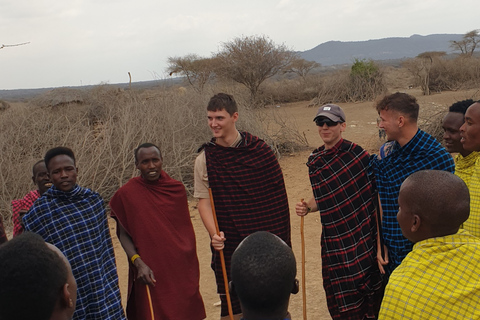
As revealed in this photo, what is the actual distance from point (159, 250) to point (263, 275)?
1.72 m

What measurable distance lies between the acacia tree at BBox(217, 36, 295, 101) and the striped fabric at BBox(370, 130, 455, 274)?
18.7 metres

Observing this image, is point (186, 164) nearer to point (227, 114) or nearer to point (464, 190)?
point (227, 114)

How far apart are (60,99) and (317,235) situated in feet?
24.2

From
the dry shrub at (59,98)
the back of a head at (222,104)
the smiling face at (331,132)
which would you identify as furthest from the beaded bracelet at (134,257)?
the dry shrub at (59,98)

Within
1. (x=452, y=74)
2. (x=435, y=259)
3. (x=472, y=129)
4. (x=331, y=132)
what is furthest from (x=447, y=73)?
(x=435, y=259)

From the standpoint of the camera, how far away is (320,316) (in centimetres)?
366

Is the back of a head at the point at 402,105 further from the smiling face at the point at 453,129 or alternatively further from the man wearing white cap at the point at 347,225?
the smiling face at the point at 453,129

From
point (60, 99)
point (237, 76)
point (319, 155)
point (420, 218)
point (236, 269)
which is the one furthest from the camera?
point (237, 76)

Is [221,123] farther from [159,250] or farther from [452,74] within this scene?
[452,74]

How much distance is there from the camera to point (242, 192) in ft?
9.96

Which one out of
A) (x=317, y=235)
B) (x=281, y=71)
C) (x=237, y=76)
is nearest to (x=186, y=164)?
(x=317, y=235)

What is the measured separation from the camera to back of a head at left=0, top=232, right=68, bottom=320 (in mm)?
1226

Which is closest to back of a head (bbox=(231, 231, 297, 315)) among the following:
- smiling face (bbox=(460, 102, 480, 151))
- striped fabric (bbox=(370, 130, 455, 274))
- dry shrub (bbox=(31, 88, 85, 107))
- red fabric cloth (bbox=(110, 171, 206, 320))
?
striped fabric (bbox=(370, 130, 455, 274))

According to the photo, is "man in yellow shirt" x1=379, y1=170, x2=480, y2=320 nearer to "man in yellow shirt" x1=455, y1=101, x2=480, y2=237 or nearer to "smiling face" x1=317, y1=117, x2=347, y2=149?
"man in yellow shirt" x1=455, y1=101, x2=480, y2=237
